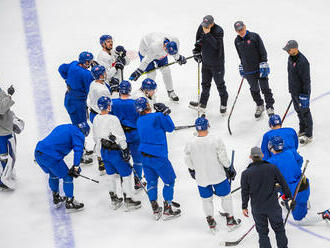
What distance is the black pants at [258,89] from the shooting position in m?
8.32

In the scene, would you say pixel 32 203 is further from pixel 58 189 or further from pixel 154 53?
pixel 154 53

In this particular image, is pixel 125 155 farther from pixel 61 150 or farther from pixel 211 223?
pixel 211 223

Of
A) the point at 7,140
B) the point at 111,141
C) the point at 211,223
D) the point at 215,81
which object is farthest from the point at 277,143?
the point at 7,140

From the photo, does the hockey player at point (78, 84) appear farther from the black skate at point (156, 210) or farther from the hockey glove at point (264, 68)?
the hockey glove at point (264, 68)

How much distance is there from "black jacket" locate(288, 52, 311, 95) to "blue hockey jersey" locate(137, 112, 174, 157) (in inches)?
70.3

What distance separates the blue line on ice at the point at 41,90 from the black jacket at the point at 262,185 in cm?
214

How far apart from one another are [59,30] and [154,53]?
328 centimetres

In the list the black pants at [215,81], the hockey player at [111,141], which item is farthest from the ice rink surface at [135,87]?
the hockey player at [111,141]

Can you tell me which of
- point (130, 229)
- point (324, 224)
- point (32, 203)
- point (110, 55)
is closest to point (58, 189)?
point (32, 203)

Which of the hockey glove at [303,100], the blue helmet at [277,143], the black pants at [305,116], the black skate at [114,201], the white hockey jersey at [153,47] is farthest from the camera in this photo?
the white hockey jersey at [153,47]

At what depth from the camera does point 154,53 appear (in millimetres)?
8695

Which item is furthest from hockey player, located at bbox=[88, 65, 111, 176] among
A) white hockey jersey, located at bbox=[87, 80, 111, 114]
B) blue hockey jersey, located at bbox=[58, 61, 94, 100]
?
blue hockey jersey, located at bbox=[58, 61, 94, 100]

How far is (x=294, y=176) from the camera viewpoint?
6.39 metres

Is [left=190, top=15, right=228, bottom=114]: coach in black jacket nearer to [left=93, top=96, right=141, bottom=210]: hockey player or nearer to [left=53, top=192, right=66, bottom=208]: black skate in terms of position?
[left=93, top=96, right=141, bottom=210]: hockey player
